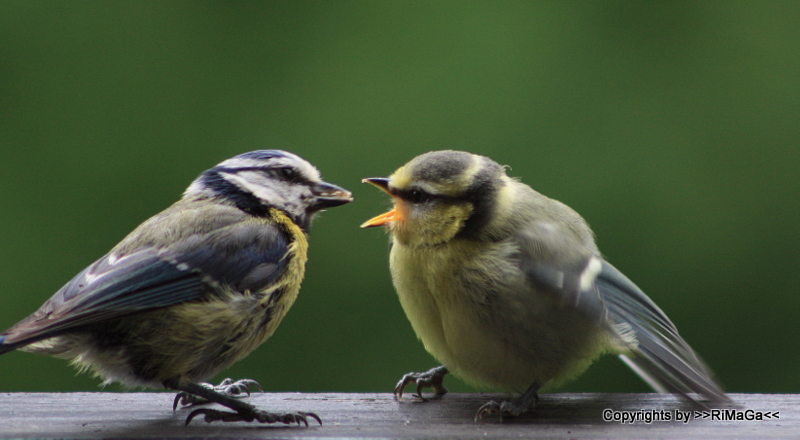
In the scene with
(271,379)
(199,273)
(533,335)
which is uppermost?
(199,273)

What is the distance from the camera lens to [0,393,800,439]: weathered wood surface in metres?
2.12

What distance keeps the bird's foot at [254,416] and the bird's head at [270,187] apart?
0.59 meters

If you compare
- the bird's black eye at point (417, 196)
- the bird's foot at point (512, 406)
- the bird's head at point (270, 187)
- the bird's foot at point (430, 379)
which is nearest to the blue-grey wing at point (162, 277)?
the bird's head at point (270, 187)

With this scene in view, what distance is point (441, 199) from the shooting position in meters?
2.42

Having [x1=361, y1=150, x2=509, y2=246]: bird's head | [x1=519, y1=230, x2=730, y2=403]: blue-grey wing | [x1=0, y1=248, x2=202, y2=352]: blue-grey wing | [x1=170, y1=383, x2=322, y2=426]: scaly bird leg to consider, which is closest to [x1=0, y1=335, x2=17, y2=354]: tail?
[x1=0, y1=248, x2=202, y2=352]: blue-grey wing

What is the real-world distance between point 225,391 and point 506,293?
3.40 feet

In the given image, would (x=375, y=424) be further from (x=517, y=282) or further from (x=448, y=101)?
(x=448, y=101)

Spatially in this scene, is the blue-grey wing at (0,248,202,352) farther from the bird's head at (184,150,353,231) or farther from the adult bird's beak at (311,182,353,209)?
the adult bird's beak at (311,182,353,209)

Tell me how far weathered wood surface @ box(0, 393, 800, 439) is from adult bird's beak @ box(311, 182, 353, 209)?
568 mm

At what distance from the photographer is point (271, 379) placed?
3.71m

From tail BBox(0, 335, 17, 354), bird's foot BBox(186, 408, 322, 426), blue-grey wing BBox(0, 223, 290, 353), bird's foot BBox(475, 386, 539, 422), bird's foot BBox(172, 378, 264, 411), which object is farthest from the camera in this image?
bird's foot BBox(172, 378, 264, 411)

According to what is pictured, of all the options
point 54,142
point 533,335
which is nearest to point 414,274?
point 533,335

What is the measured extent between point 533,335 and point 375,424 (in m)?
0.47
